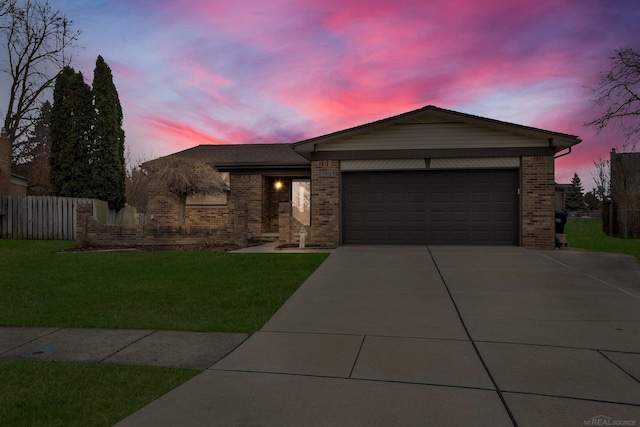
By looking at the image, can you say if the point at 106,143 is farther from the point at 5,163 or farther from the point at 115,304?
the point at 115,304

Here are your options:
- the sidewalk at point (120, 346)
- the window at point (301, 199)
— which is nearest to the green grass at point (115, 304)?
the sidewalk at point (120, 346)

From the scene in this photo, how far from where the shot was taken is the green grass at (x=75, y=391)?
10.4 feet

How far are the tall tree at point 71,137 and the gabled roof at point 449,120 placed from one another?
1195cm

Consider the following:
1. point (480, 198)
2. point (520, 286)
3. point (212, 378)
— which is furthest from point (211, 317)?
point (480, 198)

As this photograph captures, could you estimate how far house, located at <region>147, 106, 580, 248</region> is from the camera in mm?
13984

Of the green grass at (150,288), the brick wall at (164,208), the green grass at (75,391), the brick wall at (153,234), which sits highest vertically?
the brick wall at (164,208)

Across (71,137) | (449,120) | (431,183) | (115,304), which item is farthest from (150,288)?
(71,137)

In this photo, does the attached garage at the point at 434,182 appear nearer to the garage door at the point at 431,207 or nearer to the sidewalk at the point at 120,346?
the garage door at the point at 431,207

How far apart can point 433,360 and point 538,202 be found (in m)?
11.3

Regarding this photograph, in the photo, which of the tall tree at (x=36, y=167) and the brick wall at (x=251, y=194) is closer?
the brick wall at (x=251, y=194)

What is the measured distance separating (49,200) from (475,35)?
1806 cm

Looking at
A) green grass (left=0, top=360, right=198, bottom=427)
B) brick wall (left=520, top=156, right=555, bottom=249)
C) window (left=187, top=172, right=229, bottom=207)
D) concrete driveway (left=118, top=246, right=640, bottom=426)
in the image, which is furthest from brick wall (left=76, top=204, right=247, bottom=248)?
green grass (left=0, top=360, right=198, bottom=427)

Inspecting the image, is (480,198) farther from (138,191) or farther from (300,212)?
(138,191)

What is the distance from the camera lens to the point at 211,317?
612cm
